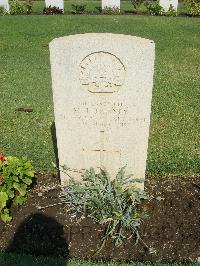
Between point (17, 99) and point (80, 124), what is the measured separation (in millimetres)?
4077

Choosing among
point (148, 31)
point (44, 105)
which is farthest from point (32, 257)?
point (148, 31)

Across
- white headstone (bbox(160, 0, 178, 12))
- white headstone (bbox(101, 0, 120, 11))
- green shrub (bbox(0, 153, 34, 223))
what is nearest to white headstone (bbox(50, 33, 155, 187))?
green shrub (bbox(0, 153, 34, 223))

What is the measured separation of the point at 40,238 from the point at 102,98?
59.3 inches

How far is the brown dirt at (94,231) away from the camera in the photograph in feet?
13.1

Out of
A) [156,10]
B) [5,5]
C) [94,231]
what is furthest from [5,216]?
[5,5]

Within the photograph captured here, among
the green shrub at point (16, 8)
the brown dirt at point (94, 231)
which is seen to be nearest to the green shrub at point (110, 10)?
the green shrub at point (16, 8)

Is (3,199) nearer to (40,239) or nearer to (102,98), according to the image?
(40,239)

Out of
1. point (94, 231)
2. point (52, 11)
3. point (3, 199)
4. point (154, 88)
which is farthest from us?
point (52, 11)

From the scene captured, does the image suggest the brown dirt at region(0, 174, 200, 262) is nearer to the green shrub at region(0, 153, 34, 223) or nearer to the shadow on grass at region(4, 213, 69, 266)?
the shadow on grass at region(4, 213, 69, 266)

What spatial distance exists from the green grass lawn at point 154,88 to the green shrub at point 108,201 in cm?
101

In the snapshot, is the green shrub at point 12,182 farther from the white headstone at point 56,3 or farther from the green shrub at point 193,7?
the green shrub at point 193,7

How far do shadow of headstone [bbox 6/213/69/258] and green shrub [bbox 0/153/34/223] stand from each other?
0.21 metres

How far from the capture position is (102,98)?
4.17 metres

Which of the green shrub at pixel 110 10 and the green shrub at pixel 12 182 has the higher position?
the green shrub at pixel 110 10
